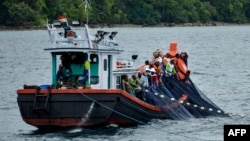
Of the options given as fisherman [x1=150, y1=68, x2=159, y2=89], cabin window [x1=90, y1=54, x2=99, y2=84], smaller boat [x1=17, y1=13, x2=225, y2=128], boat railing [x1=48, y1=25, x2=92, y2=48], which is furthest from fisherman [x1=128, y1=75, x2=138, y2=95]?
boat railing [x1=48, y1=25, x2=92, y2=48]

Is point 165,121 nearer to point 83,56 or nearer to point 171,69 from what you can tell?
point 171,69

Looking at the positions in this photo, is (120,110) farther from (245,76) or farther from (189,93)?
(245,76)

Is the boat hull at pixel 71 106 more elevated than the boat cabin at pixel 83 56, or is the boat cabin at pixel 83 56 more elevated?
the boat cabin at pixel 83 56

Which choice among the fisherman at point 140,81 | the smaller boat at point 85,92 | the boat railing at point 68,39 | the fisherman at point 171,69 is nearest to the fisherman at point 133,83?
the smaller boat at point 85,92

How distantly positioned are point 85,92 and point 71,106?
79cm

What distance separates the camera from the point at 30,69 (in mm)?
83125

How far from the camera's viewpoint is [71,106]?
39125mm

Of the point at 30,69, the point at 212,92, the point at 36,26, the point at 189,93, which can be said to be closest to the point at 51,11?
the point at 36,26

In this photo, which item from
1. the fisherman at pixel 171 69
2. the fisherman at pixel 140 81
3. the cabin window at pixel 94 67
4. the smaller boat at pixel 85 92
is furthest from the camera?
the fisherman at pixel 171 69

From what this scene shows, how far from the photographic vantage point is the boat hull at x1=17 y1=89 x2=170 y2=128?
39.0 metres

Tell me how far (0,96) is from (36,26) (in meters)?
134

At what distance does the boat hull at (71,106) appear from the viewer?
38969 millimetres

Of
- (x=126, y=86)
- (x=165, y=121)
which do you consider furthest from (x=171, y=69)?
(x=126, y=86)

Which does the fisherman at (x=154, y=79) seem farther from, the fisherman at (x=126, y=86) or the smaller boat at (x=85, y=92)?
the fisherman at (x=126, y=86)
